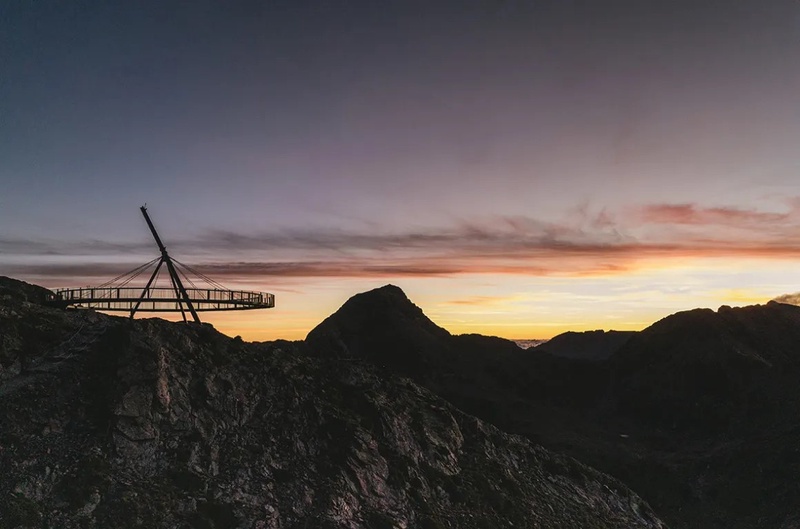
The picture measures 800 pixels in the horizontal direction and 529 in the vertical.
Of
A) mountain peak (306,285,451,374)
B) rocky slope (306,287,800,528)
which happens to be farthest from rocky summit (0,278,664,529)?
mountain peak (306,285,451,374)

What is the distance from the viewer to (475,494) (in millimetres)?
59562

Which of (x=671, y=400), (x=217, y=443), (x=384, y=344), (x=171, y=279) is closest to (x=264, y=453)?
(x=217, y=443)

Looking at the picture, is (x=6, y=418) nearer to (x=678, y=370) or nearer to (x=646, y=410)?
(x=646, y=410)

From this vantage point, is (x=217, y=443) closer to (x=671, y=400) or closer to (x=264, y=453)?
(x=264, y=453)

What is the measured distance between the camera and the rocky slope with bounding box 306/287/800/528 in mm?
104875

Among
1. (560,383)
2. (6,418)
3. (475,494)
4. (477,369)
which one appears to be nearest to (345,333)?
(477,369)

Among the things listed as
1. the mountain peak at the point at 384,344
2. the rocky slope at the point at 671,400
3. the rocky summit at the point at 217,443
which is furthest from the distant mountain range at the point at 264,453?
the mountain peak at the point at 384,344

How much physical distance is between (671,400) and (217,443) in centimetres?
14258

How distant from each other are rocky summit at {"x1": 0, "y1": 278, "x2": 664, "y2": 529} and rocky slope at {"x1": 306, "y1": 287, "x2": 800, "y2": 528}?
47558 mm

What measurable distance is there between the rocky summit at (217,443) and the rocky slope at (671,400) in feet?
156

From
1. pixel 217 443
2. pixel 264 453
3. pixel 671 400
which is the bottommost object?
pixel 671 400

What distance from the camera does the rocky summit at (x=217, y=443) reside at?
39.5 meters

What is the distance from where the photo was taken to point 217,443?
4778 cm

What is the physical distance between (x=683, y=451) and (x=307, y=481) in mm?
115009
